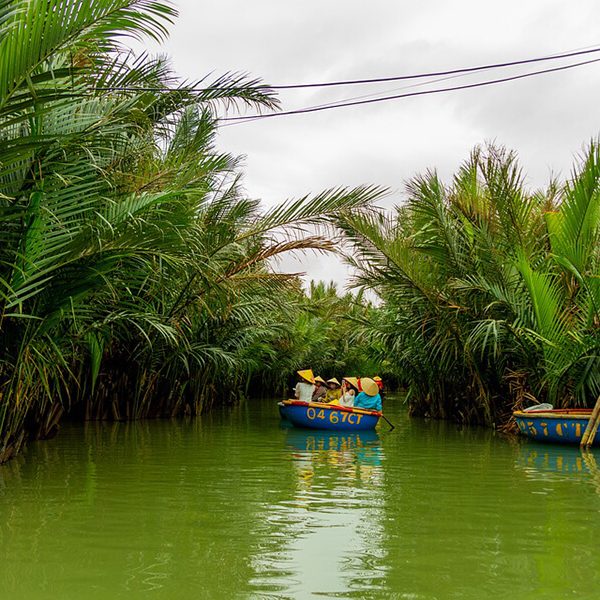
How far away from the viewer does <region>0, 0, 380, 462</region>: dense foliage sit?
544cm

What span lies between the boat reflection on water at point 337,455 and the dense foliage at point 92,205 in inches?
97.1

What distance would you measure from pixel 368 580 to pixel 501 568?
0.86 meters

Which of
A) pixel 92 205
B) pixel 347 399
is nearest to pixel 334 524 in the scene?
pixel 92 205

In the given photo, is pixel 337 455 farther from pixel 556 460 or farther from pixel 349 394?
pixel 349 394

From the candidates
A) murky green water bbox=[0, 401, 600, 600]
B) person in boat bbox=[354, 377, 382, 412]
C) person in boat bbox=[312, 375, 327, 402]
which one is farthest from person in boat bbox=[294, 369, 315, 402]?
murky green water bbox=[0, 401, 600, 600]

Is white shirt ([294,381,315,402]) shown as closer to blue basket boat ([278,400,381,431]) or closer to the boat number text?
blue basket boat ([278,400,381,431])

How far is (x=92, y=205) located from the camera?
23.7 feet

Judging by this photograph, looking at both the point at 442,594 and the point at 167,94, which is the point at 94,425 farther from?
the point at 442,594

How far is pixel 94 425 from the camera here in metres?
13.5

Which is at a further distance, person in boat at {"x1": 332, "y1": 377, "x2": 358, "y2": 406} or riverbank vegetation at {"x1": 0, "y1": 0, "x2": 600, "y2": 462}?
person in boat at {"x1": 332, "y1": 377, "x2": 358, "y2": 406}

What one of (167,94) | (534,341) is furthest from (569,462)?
(167,94)

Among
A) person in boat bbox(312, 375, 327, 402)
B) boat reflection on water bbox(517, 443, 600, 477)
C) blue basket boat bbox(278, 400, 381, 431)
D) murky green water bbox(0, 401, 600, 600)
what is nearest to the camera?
murky green water bbox(0, 401, 600, 600)

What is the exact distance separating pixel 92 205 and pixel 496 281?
7450 millimetres

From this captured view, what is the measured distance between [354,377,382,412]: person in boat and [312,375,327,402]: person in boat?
4.28 feet
